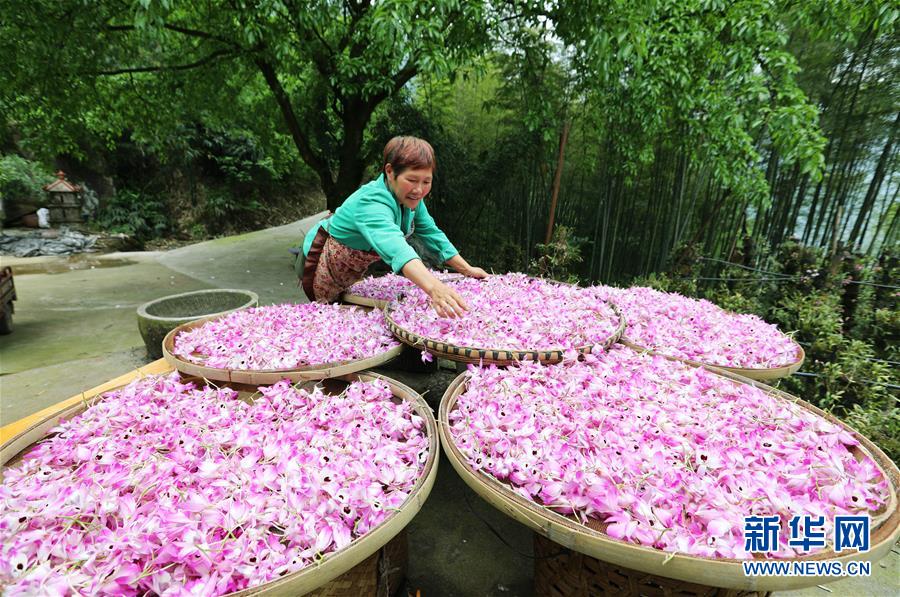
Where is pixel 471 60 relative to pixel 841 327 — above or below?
above

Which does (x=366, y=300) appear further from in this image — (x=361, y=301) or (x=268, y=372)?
(x=268, y=372)

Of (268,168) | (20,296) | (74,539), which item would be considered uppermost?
(268,168)

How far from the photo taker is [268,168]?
12.6 metres

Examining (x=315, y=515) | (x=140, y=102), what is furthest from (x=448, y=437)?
(x=140, y=102)

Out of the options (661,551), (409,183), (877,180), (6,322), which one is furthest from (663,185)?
(6,322)

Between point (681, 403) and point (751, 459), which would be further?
point (681, 403)

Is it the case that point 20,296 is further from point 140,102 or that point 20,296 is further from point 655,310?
point 655,310

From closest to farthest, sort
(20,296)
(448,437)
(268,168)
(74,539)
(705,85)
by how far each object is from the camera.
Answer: (74,539), (448,437), (705,85), (20,296), (268,168)

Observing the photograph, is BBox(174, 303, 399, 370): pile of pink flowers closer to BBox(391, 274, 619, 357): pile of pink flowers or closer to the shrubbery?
BBox(391, 274, 619, 357): pile of pink flowers

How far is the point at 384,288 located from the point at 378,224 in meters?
0.93

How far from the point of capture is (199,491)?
957 millimetres

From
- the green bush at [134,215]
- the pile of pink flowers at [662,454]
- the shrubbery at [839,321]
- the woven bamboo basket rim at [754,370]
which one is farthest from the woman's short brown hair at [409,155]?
the green bush at [134,215]

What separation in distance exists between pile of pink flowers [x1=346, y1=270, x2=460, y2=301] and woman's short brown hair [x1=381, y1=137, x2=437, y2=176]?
0.79 m

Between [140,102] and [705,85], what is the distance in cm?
686
